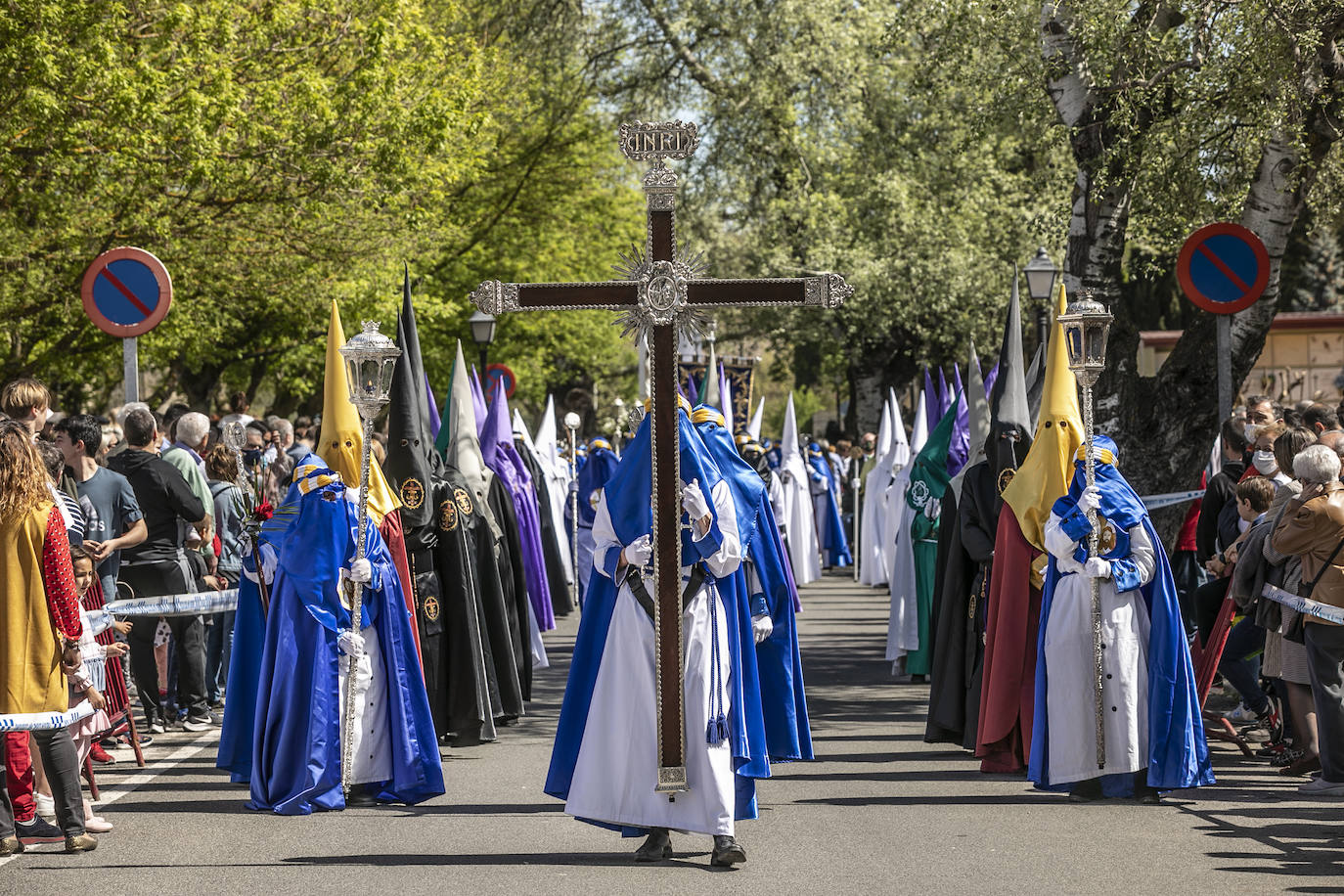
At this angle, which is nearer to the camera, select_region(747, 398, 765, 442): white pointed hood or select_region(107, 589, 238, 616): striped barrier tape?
select_region(107, 589, 238, 616): striped barrier tape

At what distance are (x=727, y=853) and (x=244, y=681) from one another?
138 inches

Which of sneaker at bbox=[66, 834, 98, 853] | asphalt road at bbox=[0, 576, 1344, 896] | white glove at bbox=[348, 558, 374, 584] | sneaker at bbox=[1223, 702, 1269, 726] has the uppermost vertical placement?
white glove at bbox=[348, 558, 374, 584]

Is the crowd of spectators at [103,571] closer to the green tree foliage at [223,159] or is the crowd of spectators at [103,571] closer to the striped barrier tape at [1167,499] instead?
the green tree foliage at [223,159]

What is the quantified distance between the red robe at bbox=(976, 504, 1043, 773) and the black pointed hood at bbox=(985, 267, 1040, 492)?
0.83 metres

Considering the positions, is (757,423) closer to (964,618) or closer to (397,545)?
(964,618)

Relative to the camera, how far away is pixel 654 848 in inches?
302

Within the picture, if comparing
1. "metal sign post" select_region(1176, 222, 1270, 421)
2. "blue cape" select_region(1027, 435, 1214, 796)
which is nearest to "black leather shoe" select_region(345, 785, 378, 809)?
"blue cape" select_region(1027, 435, 1214, 796)

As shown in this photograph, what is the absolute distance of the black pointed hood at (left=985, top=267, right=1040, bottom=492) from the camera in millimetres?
10461

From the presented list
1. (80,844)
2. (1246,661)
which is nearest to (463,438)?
(80,844)

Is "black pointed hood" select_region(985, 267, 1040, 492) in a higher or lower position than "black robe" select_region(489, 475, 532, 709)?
higher

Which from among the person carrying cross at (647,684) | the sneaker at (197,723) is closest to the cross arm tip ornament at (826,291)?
the person carrying cross at (647,684)

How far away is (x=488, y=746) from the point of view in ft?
36.2

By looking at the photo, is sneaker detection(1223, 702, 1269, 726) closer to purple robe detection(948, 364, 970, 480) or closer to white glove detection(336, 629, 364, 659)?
purple robe detection(948, 364, 970, 480)

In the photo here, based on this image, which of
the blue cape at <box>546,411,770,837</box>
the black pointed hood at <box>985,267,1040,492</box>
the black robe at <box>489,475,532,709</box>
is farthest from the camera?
the black robe at <box>489,475,532,709</box>
